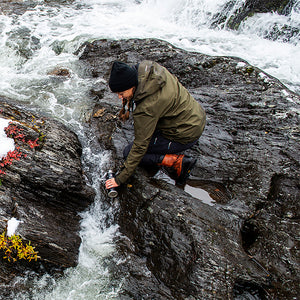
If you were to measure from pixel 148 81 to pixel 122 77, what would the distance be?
1.61 feet

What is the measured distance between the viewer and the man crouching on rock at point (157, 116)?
431 centimetres

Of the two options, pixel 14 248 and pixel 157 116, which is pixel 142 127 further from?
pixel 14 248

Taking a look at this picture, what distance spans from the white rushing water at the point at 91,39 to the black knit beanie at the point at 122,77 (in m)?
2.93

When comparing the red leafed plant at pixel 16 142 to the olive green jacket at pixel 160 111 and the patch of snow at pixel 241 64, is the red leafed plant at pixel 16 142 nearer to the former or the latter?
the olive green jacket at pixel 160 111

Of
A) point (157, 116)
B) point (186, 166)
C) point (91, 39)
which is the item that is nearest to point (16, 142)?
point (157, 116)

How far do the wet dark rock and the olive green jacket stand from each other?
1.29 m

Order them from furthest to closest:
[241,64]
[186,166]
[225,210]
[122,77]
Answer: [241,64] → [186,166] → [225,210] → [122,77]

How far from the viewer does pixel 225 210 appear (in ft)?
17.7

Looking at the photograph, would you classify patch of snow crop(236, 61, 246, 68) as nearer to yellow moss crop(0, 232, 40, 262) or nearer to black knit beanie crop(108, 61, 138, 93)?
black knit beanie crop(108, 61, 138, 93)

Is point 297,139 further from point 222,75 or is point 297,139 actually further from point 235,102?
point 222,75

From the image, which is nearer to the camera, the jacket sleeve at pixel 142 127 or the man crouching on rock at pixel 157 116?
the man crouching on rock at pixel 157 116

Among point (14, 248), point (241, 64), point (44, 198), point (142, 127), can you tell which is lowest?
point (14, 248)

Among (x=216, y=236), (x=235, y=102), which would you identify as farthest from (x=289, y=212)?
(x=235, y=102)

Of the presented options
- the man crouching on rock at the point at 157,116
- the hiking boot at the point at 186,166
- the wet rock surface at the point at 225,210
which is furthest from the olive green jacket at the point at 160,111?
the wet rock surface at the point at 225,210
